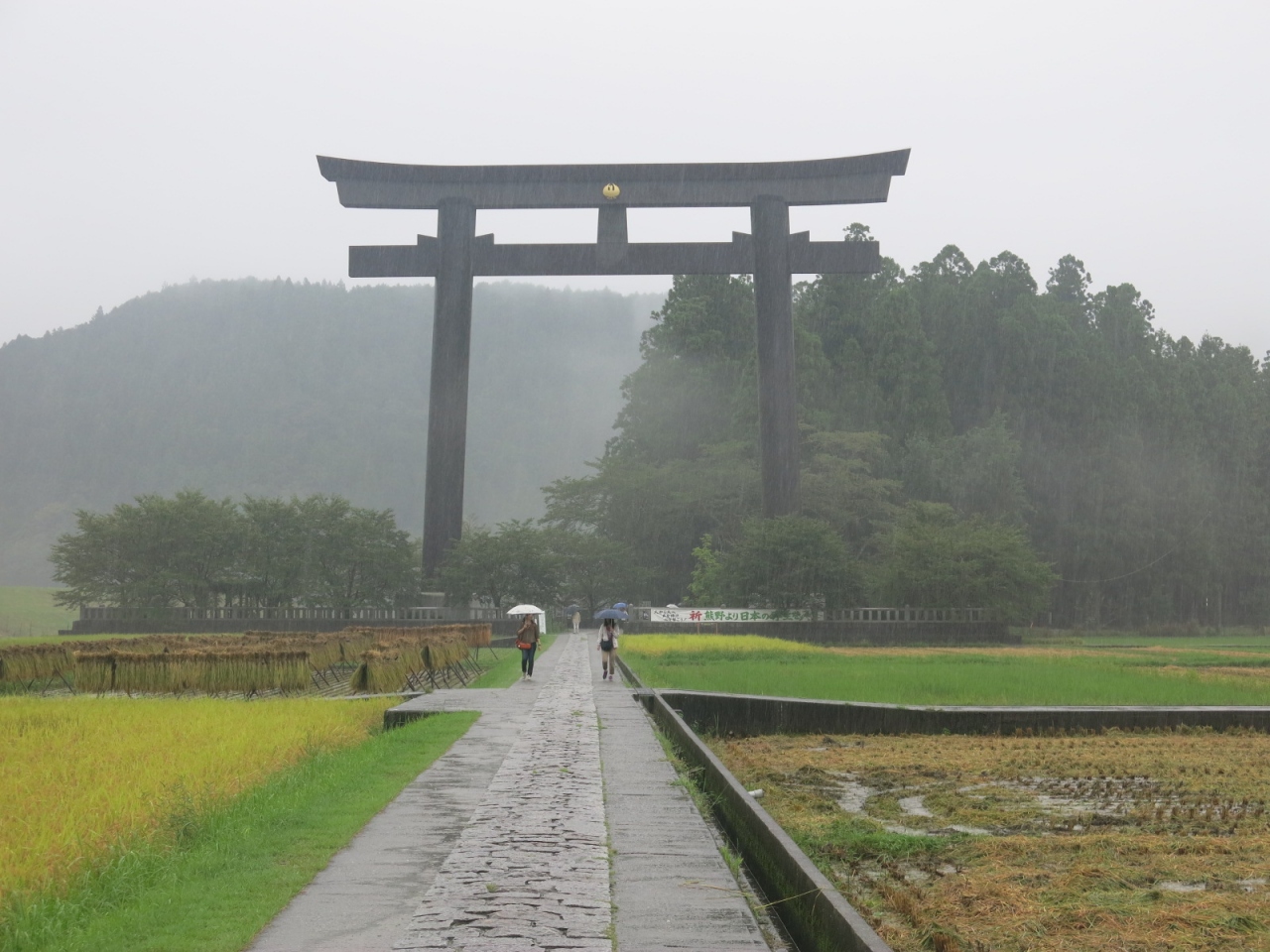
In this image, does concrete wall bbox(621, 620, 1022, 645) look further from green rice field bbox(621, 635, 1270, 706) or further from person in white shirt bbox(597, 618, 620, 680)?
person in white shirt bbox(597, 618, 620, 680)

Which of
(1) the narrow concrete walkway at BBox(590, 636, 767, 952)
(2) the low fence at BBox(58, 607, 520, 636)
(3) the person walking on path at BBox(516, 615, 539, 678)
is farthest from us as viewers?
(2) the low fence at BBox(58, 607, 520, 636)

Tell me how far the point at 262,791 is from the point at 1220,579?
200 ft

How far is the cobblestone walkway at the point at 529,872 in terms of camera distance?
15.8ft

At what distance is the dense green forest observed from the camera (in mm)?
56344

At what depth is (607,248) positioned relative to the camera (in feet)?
125

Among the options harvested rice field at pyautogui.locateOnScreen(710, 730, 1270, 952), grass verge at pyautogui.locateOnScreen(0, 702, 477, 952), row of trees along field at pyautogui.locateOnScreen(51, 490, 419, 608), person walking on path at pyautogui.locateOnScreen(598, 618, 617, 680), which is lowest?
harvested rice field at pyautogui.locateOnScreen(710, 730, 1270, 952)

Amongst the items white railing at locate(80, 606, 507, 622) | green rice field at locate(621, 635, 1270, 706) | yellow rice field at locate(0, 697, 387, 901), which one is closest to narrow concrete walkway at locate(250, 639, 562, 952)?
yellow rice field at locate(0, 697, 387, 901)

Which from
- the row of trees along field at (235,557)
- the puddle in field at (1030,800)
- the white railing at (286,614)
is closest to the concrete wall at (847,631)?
the white railing at (286,614)

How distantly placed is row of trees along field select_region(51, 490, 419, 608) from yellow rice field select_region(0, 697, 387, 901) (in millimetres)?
31076

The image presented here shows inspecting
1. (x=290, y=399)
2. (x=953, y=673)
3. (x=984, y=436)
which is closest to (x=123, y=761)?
(x=953, y=673)

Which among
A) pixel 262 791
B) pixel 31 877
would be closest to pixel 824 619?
pixel 262 791

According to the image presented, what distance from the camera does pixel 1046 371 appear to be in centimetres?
6328

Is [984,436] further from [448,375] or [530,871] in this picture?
[530,871]

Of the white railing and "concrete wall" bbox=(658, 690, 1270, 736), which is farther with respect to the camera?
the white railing
